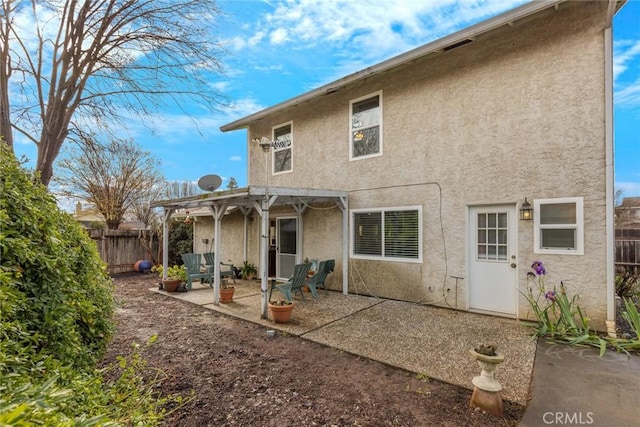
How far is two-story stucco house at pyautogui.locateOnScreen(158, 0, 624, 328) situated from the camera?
533cm

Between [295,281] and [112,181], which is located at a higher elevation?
[112,181]

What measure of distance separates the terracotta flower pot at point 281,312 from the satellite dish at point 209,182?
4.62 m

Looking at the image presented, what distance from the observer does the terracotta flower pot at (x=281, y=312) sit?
589cm

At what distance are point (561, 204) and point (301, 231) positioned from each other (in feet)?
21.2

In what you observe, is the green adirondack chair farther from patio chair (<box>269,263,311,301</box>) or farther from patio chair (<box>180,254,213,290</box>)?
patio chair (<box>180,254,213,290</box>)

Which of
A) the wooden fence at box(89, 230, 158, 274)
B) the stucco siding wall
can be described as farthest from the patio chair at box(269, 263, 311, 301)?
the wooden fence at box(89, 230, 158, 274)

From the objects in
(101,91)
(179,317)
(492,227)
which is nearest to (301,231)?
(179,317)

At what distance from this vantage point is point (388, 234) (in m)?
7.85

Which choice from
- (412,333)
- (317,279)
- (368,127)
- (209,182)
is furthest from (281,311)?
(368,127)

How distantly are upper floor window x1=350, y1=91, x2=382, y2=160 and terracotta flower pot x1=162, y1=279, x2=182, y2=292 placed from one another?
6.19m

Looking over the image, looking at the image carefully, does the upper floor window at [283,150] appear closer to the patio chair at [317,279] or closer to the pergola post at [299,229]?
the pergola post at [299,229]

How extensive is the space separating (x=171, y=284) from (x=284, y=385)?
650 cm

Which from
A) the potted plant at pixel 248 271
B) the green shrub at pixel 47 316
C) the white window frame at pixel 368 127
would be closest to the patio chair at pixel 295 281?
the white window frame at pixel 368 127
